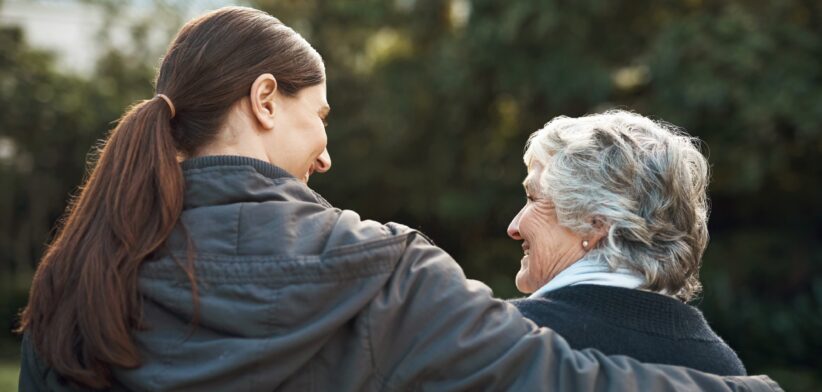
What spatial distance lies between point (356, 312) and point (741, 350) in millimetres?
8287

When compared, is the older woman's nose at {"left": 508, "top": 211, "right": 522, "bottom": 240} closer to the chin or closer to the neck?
the chin

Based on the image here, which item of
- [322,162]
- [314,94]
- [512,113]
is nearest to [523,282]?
[322,162]

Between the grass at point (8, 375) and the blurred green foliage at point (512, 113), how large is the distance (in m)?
1.66

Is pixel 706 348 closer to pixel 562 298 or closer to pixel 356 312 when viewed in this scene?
pixel 562 298

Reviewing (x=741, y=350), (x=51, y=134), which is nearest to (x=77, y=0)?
(x=51, y=134)

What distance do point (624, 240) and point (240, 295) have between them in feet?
2.96

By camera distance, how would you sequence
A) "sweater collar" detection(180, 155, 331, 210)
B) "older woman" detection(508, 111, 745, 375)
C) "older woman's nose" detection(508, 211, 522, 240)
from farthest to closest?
"older woman's nose" detection(508, 211, 522, 240)
"older woman" detection(508, 111, 745, 375)
"sweater collar" detection(180, 155, 331, 210)

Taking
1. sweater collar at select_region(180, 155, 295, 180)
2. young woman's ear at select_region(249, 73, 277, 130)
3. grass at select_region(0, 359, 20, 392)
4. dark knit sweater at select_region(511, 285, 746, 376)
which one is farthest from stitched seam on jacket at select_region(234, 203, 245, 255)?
grass at select_region(0, 359, 20, 392)

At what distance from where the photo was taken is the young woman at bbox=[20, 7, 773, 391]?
175cm

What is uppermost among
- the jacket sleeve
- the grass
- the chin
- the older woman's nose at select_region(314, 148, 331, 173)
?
the older woman's nose at select_region(314, 148, 331, 173)

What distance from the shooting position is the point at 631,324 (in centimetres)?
211

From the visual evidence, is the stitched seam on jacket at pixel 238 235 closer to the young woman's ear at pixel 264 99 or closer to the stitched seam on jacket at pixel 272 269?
the stitched seam on jacket at pixel 272 269

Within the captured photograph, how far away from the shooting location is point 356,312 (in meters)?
Result: 1.79

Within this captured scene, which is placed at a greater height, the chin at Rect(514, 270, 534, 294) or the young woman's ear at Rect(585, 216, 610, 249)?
the young woman's ear at Rect(585, 216, 610, 249)
